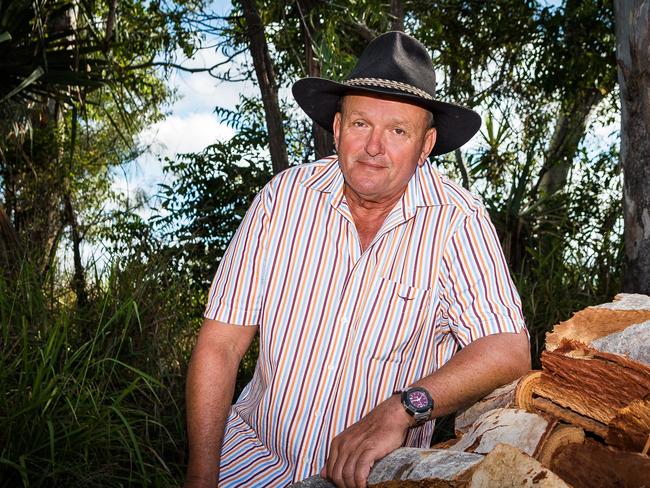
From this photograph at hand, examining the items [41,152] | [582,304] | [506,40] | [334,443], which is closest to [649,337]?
[334,443]

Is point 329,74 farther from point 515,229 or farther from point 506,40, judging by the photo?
point 506,40

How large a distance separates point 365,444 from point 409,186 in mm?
1078

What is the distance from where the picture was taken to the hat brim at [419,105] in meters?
2.85

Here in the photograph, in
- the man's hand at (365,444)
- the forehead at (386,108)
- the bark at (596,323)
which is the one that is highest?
the forehead at (386,108)

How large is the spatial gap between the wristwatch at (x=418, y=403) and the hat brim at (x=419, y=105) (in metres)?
1.02

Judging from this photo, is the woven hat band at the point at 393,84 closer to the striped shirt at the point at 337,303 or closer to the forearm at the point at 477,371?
the striped shirt at the point at 337,303

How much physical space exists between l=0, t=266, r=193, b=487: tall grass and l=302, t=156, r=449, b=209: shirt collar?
147cm

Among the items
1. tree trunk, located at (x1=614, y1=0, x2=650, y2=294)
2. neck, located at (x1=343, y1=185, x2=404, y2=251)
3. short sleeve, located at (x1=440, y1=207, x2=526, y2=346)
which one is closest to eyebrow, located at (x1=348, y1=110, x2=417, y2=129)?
neck, located at (x1=343, y1=185, x2=404, y2=251)

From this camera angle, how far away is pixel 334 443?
214 centimetres

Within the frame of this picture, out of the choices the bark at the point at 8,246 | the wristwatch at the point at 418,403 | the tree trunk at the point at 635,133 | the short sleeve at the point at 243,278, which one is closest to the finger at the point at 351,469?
the wristwatch at the point at 418,403

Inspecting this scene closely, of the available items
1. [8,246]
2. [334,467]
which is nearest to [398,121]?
[334,467]

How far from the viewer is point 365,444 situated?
207 centimetres

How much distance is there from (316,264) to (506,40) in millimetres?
8494

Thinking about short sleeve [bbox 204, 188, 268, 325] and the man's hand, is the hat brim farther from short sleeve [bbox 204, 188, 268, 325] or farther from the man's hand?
the man's hand
